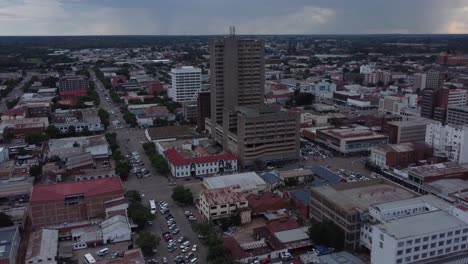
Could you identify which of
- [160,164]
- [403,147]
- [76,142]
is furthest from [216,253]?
[76,142]

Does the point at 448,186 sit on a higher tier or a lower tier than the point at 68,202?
higher

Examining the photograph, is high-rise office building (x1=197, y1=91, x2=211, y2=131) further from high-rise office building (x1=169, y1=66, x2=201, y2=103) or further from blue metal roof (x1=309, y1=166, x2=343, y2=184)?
high-rise office building (x1=169, y1=66, x2=201, y2=103)

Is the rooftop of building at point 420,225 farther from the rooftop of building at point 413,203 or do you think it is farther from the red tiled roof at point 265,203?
the red tiled roof at point 265,203

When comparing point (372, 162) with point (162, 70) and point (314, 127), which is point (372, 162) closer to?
point (314, 127)

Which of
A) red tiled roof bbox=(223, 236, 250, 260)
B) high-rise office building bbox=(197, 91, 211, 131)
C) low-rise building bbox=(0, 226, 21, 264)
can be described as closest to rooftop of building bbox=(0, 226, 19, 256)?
low-rise building bbox=(0, 226, 21, 264)

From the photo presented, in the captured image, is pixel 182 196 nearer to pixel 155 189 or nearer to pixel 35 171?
pixel 155 189

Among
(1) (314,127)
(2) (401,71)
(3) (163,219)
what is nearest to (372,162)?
(1) (314,127)
